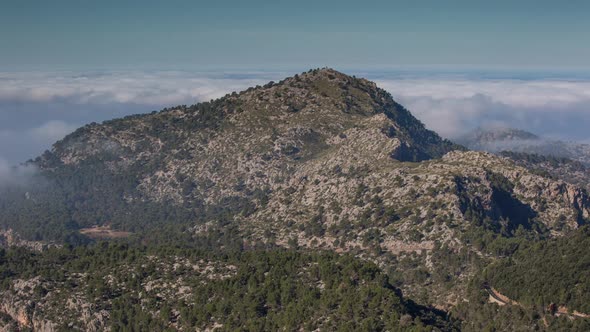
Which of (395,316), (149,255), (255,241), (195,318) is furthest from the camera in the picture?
(255,241)

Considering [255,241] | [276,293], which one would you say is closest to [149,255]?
[276,293]

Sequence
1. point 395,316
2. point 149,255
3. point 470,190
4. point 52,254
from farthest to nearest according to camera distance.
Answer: point 470,190
point 52,254
point 149,255
point 395,316

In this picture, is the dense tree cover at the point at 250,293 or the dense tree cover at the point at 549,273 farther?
the dense tree cover at the point at 549,273

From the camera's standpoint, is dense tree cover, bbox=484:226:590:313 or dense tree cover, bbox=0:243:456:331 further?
dense tree cover, bbox=484:226:590:313

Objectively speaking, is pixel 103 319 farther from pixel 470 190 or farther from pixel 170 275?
pixel 470 190
